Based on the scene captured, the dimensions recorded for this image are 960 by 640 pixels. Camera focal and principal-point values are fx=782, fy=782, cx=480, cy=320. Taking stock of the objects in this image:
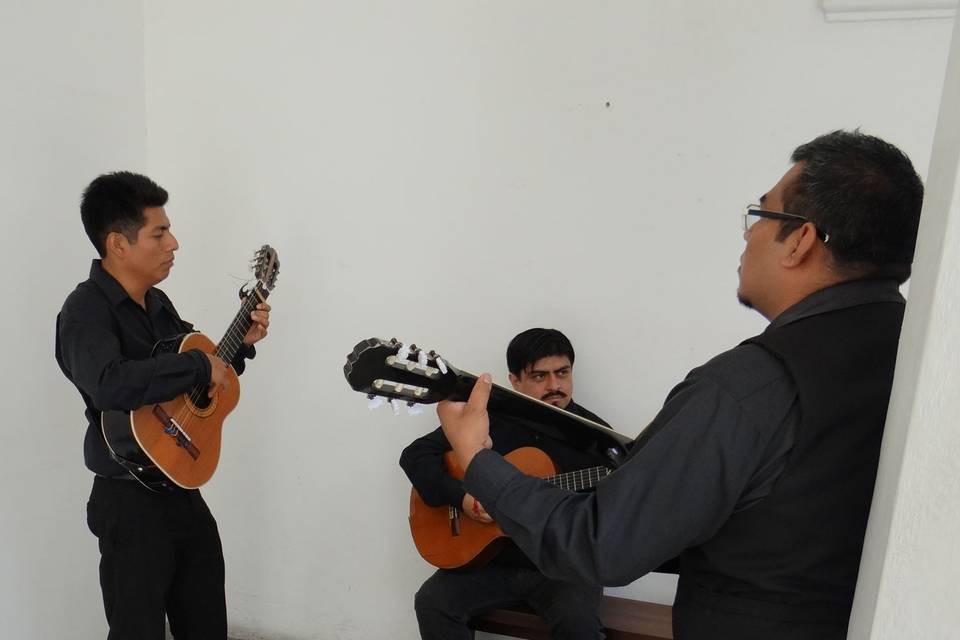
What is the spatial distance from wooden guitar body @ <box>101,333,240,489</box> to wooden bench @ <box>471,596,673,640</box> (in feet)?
3.48

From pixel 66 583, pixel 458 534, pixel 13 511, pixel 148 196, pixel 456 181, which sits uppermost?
pixel 456 181

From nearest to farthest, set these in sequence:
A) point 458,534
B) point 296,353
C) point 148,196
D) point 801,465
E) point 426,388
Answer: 1. point 801,465
2. point 426,388
3. point 148,196
4. point 458,534
5. point 296,353

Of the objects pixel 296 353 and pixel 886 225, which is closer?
pixel 886 225

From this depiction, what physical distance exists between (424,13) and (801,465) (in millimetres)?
2372

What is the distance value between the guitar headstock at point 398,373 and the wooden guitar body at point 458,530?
116 cm

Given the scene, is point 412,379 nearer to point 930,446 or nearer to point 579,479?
point 930,446

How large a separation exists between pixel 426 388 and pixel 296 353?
1879 mm

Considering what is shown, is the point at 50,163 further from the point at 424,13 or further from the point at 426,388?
the point at 426,388

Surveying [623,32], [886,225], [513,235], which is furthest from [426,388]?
[623,32]

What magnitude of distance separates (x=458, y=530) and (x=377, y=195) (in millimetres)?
1311

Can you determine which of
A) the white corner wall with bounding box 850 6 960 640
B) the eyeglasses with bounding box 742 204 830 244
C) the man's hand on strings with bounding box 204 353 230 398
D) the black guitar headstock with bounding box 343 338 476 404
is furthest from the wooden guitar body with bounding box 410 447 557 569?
the white corner wall with bounding box 850 6 960 640

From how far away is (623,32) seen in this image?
2.71 m

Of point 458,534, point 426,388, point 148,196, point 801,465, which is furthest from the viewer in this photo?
point 458,534

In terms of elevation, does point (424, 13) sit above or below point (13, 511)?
above
